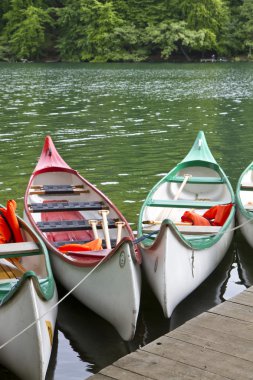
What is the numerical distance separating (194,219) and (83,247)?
6.38 feet

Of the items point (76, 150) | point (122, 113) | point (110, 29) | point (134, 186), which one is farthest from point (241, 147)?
point (110, 29)

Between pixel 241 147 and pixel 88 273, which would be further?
pixel 241 147

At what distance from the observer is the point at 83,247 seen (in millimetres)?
8281

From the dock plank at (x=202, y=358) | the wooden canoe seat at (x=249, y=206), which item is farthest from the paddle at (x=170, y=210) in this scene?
the dock plank at (x=202, y=358)

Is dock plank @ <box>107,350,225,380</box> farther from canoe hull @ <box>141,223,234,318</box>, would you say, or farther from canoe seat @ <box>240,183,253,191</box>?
canoe seat @ <box>240,183,253,191</box>

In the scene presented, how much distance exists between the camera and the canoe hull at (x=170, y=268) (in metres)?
7.37

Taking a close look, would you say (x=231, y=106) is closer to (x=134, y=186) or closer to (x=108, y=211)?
(x=134, y=186)

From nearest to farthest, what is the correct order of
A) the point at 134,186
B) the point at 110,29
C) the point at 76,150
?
the point at 134,186 < the point at 76,150 < the point at 110,29

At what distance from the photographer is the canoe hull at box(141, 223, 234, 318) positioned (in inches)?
290

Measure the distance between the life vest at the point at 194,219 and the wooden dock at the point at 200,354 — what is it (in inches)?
119

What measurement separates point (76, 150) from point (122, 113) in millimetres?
9486

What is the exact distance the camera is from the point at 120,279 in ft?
23.1

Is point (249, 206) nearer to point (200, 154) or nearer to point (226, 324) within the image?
point (200, 154)

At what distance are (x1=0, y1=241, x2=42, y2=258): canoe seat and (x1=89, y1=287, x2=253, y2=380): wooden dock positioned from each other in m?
2.43
